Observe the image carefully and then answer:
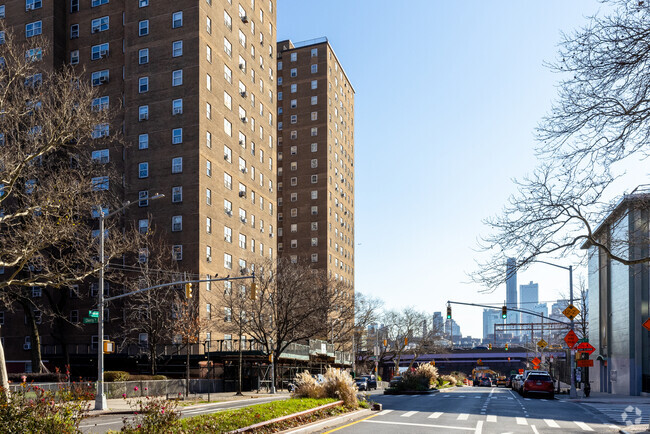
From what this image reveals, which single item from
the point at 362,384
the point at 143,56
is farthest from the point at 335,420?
the point at 143,56

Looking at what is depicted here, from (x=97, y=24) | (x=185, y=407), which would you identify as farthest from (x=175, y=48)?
(x=185, y=407)

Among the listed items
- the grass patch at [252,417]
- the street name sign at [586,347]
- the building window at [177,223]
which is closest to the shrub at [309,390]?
the grass patch at [252,417]

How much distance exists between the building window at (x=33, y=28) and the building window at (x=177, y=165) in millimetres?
23307

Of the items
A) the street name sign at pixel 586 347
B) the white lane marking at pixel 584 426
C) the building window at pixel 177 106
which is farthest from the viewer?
the building window at pixel 177 106

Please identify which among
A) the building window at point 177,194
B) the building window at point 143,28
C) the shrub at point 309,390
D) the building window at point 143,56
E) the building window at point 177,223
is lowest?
the shrub at point 309,390

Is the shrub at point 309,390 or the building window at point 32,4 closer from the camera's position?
the shrub at point 309,390

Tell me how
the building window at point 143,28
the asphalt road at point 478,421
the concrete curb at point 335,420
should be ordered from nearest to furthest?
1. the concrete curb at point 335,420
2. the asphalt road at point 478,421
3. the building window at point 143,28

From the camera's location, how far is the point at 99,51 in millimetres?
72375

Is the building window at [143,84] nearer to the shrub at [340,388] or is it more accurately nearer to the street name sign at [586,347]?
the street name sign at [586,347]

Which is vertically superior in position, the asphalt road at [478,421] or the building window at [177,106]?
the building window at [177,106]

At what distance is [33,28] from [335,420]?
6813cm

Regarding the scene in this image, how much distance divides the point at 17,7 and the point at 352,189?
70.9 m

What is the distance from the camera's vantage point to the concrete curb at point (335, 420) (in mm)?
17408

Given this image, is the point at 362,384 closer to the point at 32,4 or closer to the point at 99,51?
the point at 99,51
